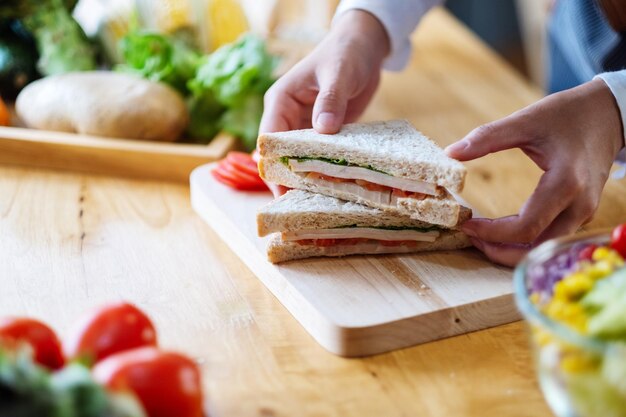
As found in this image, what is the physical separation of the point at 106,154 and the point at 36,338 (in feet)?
4.49

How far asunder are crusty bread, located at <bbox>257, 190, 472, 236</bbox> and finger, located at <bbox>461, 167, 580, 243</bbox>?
167 millimetres

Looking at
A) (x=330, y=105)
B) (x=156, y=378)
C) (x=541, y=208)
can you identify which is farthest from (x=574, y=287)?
(x=330, y=105)

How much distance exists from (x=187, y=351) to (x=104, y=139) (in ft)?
3.93

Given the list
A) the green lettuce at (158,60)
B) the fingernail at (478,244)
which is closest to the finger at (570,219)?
the fingernail at (478,244)

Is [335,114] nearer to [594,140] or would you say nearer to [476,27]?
[594,140]

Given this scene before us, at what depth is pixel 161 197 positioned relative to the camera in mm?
2553

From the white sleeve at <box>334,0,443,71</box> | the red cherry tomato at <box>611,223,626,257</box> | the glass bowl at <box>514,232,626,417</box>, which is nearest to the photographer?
the glass bowl at <box>514,232,626,417</box>

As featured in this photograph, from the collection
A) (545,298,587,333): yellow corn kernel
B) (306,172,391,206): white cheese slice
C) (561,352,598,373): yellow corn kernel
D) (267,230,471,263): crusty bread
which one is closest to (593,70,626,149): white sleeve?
(267,230,471,263): crusty bread

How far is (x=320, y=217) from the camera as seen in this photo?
2.03m

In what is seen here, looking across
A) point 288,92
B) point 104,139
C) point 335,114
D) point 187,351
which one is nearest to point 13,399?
point 187,351

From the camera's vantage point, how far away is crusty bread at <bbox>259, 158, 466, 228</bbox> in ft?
6.49

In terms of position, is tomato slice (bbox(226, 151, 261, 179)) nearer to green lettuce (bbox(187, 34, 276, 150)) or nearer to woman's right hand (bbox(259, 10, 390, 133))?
woman's right hand (bbox(259, 10, 390, 133))

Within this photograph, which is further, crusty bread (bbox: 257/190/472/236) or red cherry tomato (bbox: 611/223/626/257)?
crusty bread (bbox: 257/190/472/236)

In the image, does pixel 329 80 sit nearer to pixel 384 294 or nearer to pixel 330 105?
pixel 330 105
